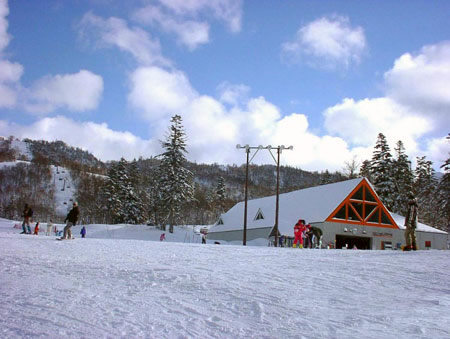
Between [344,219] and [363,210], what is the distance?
9.09 ft

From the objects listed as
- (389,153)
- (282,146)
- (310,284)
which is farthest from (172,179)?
(310,284)

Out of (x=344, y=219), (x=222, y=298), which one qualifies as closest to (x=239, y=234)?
(x=344, y=219)

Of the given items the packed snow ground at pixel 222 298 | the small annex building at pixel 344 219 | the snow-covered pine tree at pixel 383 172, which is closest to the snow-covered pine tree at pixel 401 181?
the snow-covered pine tree at pixel 383 172

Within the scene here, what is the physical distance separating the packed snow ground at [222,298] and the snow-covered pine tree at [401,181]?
1876 inches

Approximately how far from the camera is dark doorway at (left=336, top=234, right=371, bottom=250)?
39.4 meters

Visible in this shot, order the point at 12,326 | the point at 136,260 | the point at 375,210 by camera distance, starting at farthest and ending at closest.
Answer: the point at 375,210 → the point at 136,260 → the point at 12,326

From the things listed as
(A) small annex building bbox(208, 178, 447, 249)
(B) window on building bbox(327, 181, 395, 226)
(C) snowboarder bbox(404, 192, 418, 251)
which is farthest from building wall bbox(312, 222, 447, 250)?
(C) snowboarder bbox(404, 192, 418, 251)

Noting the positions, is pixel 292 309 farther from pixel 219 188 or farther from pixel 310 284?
pixel 219 188

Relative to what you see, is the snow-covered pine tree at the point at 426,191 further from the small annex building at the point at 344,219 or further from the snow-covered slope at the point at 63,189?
the snow-covered slope at the point at 63,189

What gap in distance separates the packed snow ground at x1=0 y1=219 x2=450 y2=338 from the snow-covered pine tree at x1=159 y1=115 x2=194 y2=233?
39.2m

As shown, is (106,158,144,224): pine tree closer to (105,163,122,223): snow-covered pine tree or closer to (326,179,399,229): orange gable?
(105,163,122,223): snow-covered pine tree

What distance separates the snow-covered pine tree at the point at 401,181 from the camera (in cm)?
5669

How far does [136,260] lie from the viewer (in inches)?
476

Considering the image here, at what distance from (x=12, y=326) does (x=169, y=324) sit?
85.5 inches
